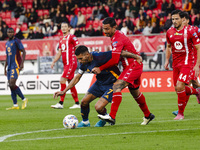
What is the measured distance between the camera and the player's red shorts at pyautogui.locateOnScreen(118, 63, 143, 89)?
7902mm

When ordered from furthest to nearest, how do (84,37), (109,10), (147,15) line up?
(109,10), (147,15), (84,37)

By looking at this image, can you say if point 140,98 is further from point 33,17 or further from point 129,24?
point 33,17

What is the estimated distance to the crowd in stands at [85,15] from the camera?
2347cm

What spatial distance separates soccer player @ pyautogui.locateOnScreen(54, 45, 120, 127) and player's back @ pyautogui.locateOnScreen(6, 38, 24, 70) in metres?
5.45

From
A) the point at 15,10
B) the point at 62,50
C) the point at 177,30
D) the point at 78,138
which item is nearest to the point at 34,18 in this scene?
the point at 15,10

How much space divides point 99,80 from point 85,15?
65.6 ft

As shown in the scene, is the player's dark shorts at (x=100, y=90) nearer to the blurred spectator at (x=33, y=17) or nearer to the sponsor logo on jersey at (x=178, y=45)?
the sponsor logo on jersey at (x=178, y=45)

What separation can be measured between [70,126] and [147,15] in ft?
57.2

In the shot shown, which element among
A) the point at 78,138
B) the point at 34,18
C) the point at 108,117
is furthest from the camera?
the point at 34,18

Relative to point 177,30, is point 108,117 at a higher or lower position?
lower

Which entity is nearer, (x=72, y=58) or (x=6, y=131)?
(x=6, y=131)

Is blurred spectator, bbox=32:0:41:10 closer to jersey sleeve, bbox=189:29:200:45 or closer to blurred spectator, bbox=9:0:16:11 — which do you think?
blurred spectator, bbox=9:0:16:11

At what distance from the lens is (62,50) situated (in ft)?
44.2

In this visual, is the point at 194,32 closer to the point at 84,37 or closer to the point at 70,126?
the point at 70,126
